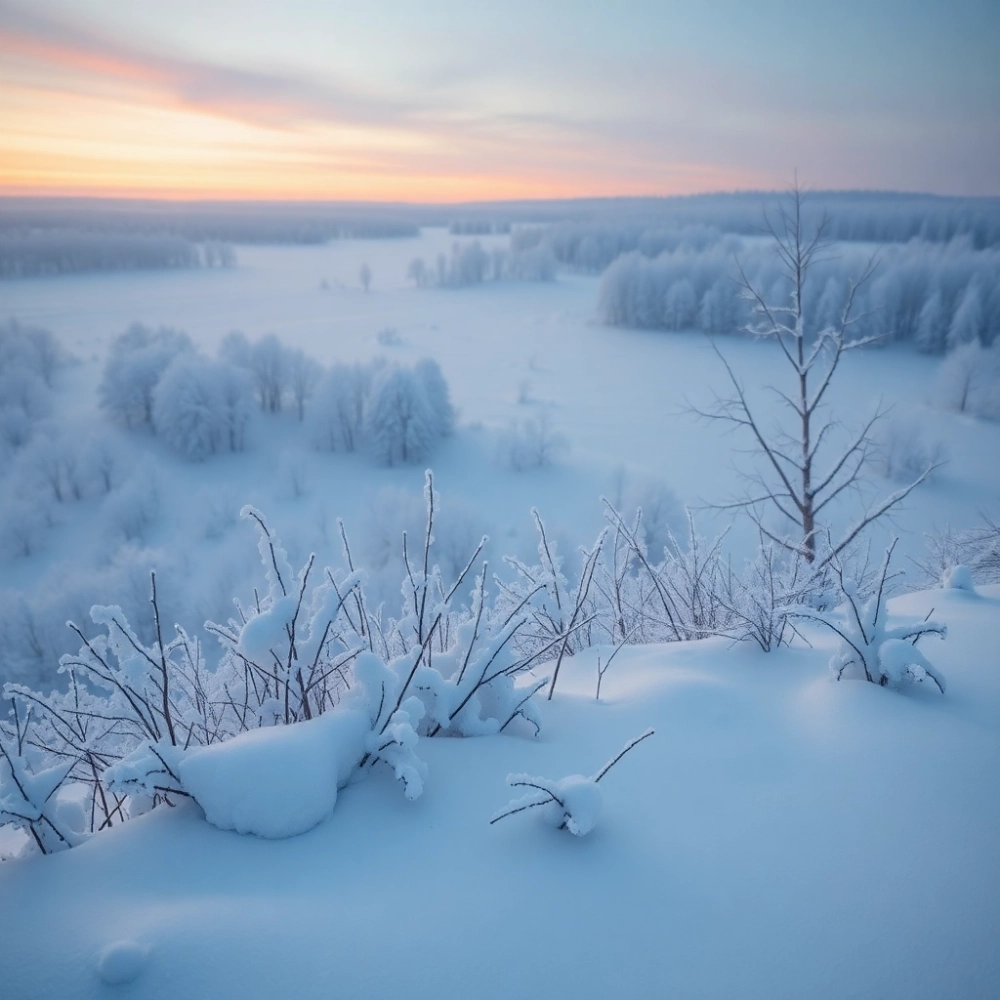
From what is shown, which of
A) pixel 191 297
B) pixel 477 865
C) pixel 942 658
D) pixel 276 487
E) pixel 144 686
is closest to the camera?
pixel 477 865

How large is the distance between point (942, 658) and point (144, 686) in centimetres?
329

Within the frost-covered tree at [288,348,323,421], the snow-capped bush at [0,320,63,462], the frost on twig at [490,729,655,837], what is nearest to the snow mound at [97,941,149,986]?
the frost on twig at [490,729,655,837]

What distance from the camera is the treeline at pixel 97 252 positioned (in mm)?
28812

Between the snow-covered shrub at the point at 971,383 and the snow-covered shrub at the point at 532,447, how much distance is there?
2011 cm

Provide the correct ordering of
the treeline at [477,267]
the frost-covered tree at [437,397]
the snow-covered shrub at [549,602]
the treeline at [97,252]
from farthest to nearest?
the treeline at [477,267]
the frost-covered tree at [437,397]
the treeline at [97,252]
the snow-covered shrub at [549,602]

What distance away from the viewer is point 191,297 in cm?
5075

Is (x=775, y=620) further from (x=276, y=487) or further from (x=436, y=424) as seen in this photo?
(x=436, y=424)

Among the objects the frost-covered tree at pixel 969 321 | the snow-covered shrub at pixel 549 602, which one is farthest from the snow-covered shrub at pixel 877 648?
the frost-covered tree at pixel 969 321

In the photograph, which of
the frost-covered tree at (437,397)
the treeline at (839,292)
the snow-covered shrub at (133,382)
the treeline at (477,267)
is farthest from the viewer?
the treeline at (477,267)

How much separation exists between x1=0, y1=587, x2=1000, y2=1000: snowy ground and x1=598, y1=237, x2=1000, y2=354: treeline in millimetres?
31545

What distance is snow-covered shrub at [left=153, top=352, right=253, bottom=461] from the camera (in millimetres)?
28812

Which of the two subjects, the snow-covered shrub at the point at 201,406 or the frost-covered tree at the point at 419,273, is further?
the frost-covered tree at the point at 419,273

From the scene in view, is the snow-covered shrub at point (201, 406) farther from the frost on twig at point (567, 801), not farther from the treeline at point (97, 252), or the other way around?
the frost on twig at point (567, 801)

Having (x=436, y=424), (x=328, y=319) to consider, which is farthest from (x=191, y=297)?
(x=436, y=424)
